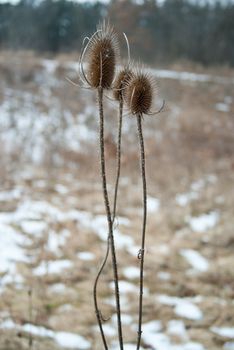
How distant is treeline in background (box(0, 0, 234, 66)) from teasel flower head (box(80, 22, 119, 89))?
89.0ft

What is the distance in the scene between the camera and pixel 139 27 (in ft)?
107

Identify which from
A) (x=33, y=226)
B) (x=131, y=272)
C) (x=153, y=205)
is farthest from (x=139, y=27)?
(x=131, y=272)

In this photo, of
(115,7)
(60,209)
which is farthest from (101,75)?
(115,7)

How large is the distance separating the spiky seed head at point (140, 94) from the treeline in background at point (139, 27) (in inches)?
1068

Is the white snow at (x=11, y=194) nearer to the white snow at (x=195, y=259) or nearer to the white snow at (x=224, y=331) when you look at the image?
the white snow at (x=195, y=259)

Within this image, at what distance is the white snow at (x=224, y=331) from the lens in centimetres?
399

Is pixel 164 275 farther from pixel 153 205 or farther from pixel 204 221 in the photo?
pixel 153 205

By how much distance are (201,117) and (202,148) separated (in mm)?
3650

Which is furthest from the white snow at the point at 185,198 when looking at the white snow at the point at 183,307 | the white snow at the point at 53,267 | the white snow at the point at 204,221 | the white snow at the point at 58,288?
the white snow at the point at 58,288

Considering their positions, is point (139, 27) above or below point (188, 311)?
above

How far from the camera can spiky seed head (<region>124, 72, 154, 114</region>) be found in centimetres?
205

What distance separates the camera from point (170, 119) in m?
15.1

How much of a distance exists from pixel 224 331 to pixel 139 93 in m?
2.79

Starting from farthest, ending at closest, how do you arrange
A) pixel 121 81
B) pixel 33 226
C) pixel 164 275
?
pixel 33 226 → pixel 164 275 → pixel 121 81
